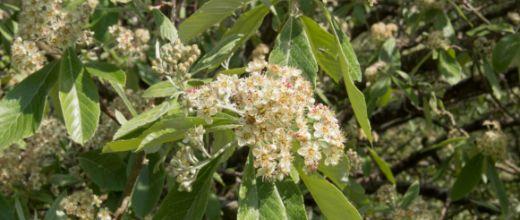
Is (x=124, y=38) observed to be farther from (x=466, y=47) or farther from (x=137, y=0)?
(x=466, y=47)

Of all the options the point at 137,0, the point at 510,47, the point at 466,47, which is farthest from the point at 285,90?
the point at 466,47

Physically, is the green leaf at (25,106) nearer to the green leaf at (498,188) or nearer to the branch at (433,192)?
the green leaf at (498,188)

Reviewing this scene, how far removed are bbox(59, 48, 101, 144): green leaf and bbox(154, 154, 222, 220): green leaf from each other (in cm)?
47

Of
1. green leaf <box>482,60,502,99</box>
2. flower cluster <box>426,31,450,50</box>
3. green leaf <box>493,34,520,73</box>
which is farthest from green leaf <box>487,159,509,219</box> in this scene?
flower cluster <box>426,31,450,50</box>

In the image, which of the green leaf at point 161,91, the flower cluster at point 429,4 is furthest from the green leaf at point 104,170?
the flower cluster at point 429,4

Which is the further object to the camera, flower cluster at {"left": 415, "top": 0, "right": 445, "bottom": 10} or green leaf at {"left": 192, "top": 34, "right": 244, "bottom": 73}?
flower cluster at {"left": 415, "top": 0, "right": 445, "bottom": 10}

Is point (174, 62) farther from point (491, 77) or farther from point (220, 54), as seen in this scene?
point (491, 77)

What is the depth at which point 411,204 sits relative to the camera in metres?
3.38

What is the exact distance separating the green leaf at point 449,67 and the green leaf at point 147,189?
74.2 inches

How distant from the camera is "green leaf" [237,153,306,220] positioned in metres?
1.79

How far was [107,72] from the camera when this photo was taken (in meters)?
2.52

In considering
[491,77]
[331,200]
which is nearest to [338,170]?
[331,200]

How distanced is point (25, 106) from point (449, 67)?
245 cm

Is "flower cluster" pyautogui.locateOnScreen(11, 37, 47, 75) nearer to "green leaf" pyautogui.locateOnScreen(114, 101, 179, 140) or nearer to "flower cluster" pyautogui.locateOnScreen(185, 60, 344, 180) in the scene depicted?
"green leaf" pyautogui.locateOnScreen(114, 101, 179, 140)
